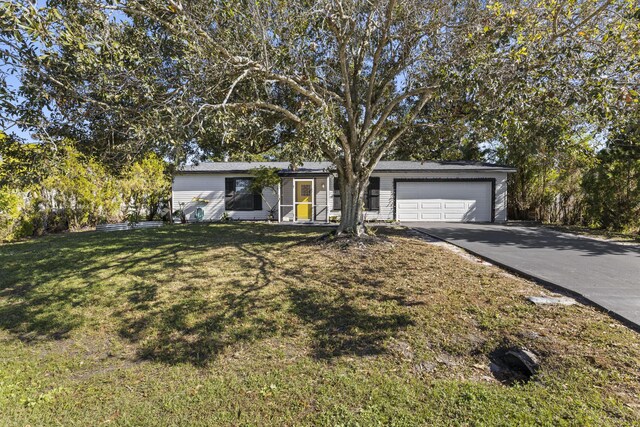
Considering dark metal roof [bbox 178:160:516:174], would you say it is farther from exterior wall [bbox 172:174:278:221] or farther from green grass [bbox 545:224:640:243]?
green grass [bbox 545:224:640:243]

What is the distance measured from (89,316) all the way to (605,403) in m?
6.16

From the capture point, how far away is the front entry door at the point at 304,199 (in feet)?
53.5

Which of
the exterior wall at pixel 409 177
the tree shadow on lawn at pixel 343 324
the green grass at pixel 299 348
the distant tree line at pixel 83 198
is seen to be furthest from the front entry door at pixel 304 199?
the tree shadow on lawn at pixel 343 324

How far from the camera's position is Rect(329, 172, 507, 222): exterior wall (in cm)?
1602

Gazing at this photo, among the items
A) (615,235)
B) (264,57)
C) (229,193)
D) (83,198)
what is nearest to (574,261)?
(615,235)

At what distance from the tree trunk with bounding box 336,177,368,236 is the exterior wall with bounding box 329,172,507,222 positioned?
23.7 ft

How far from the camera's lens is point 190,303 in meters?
5.09

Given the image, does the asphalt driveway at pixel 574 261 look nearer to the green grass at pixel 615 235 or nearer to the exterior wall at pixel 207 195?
the green grass at pixel 615 235

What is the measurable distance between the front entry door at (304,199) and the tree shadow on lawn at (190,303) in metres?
8.33

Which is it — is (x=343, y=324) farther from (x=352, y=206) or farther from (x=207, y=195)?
(x=207, y=195)

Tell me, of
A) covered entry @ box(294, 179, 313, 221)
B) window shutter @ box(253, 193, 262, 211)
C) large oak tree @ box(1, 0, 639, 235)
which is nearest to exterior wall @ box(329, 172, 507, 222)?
covered entry @ box(294, 179, 313, 221)

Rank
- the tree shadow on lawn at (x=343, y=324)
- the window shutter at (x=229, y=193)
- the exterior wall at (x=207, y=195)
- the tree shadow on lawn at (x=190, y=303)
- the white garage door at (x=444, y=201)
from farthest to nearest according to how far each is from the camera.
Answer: the window shutter at (x=229, y=193)
the exterior wall at (x=207, y=195)
the white garage door at (x=444, y=201)
the tree shadow on lawn at (x=190, y=303)
the tree shadow on lawn at (x=343, y=324)

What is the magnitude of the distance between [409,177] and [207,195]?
406 inches

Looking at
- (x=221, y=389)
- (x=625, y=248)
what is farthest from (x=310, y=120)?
(x=625, y=248)
